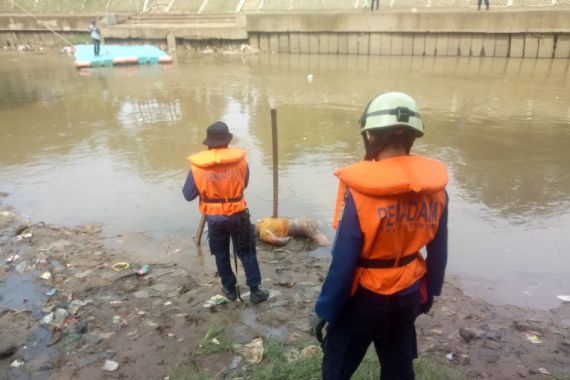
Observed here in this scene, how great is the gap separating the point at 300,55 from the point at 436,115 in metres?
11.9

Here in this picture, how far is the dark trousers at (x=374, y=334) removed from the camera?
2.19m

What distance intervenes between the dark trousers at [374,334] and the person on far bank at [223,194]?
190 cm

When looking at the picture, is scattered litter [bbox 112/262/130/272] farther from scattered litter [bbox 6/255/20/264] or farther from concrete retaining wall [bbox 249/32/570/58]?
concrete retaining wall [bbox 249/32/570/58]

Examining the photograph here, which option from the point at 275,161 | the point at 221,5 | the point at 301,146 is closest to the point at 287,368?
the point at 275,161

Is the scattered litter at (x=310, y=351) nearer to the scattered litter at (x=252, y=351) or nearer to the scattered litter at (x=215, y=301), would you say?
the scattered litter at (x=252, y=351)

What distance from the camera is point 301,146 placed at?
30.5ft

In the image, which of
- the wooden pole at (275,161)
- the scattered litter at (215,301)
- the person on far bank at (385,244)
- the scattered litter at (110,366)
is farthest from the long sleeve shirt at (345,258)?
the wooden pole at (275,161)

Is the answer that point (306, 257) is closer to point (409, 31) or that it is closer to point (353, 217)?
point (353, 217)

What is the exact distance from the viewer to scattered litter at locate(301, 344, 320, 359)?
337 centimetres

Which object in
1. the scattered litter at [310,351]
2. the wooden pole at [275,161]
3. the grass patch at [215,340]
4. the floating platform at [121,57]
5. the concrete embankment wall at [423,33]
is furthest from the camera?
the floating platform at [121,57]

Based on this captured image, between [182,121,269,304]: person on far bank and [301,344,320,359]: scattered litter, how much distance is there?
970 mm

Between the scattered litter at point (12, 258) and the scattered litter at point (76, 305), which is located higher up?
the scattered litter at point (76, 305)

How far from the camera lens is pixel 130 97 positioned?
545 inches

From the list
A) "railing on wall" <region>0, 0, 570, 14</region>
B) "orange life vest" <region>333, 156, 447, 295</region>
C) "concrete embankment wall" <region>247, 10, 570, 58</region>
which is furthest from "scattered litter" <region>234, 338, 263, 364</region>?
"railing on wall" <region>0, 0, 570, 14</region>
